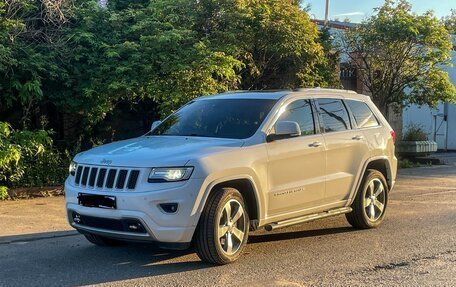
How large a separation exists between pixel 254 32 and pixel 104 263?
8921mm

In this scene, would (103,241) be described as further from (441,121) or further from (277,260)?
(441,121)

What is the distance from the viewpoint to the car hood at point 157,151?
226 inches

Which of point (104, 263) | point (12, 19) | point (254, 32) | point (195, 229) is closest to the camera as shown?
point (195, 229)

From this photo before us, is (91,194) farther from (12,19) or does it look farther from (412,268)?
(12,19)

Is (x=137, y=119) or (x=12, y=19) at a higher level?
(x=12, y=19)

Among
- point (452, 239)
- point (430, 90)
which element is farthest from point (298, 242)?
point (430, 90)

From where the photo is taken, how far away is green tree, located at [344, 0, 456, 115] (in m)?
17.2

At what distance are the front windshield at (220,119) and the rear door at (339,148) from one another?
40.2 inches

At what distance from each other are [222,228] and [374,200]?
3.15m

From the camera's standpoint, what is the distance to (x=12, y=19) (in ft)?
39.2

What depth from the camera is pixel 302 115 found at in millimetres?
7285

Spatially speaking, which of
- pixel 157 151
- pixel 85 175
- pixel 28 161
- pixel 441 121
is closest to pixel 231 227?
pixel 157 151

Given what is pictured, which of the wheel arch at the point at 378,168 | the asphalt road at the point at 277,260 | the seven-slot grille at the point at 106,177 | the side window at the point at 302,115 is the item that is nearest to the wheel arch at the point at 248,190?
the asphalt road at the point at 277,260

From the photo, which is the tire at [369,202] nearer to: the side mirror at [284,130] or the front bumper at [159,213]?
the side mirror at [284,130]
